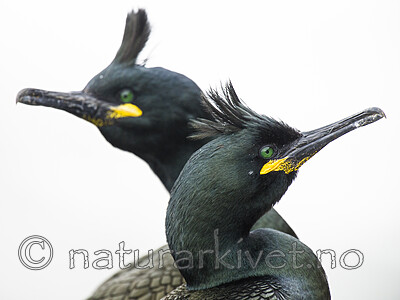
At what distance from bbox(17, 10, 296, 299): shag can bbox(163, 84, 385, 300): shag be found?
658 millimetres

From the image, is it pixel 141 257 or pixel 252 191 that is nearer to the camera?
pixel 252 191

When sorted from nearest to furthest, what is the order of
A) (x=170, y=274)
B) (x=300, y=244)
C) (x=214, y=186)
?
1. (x=214, y=186)
2. (x=300, y=244)
3. (x=170, y=274)

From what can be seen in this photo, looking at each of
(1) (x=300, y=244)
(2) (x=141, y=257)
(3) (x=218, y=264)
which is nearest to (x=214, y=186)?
(3) (x=218, y=264)

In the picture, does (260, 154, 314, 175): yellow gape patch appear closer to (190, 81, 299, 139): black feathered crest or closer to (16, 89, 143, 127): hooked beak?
(190, 81, 299, 139): black feathered crest

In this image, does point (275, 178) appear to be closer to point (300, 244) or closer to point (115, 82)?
point (300, 244)

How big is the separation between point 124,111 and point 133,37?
27 cm

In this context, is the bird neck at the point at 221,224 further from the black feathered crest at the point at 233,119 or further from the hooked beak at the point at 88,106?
the hooked beak at the point at 88,106

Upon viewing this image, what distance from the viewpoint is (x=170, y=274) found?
2.30 m

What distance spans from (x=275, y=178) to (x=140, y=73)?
885 millimetres

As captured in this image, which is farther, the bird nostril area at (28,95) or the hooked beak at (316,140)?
the bird nostril area at (28,95)

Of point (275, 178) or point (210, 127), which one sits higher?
point (210, 127)

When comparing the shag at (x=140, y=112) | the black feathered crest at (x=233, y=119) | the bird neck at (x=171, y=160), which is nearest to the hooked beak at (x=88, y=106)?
the shag at (x=140, y=112)

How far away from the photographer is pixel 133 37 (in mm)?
2482

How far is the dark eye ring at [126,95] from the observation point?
2399mm
